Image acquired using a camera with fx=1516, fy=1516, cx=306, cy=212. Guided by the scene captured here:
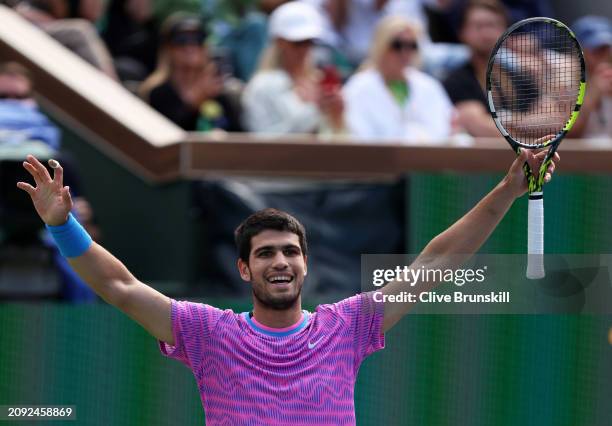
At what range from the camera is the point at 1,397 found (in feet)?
21.3

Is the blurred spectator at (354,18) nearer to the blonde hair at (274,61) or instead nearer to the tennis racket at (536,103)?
the blonde hair at (274,61)

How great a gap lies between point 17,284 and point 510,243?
7.78 ft

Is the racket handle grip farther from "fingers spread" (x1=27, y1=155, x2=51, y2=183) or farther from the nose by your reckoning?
"fingers spread" (x1=27, y1=155, x2=51, y2=183)

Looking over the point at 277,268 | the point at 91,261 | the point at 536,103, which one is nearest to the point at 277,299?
the point at 277,268

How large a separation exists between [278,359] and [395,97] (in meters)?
4.33

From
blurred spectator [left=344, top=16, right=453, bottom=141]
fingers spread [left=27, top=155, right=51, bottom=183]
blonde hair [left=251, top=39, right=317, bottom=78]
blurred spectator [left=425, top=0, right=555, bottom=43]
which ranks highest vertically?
blurred spectator [left=425, top=0, right=555, bottom=43]

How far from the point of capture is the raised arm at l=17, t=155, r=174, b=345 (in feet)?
15.0

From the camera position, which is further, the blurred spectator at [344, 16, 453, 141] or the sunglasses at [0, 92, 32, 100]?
the blurred spectator at [344, 16, 453, 141]

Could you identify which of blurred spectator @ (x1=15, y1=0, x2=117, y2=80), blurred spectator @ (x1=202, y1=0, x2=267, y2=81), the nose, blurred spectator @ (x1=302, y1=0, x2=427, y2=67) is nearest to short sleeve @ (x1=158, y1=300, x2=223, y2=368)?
the nose

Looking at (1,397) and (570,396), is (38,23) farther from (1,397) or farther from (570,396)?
(570,396)

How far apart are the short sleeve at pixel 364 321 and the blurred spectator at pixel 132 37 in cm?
513

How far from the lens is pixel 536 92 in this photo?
5.82 m

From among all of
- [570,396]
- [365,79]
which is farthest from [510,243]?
[365,79]

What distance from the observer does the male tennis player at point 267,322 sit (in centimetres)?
464
